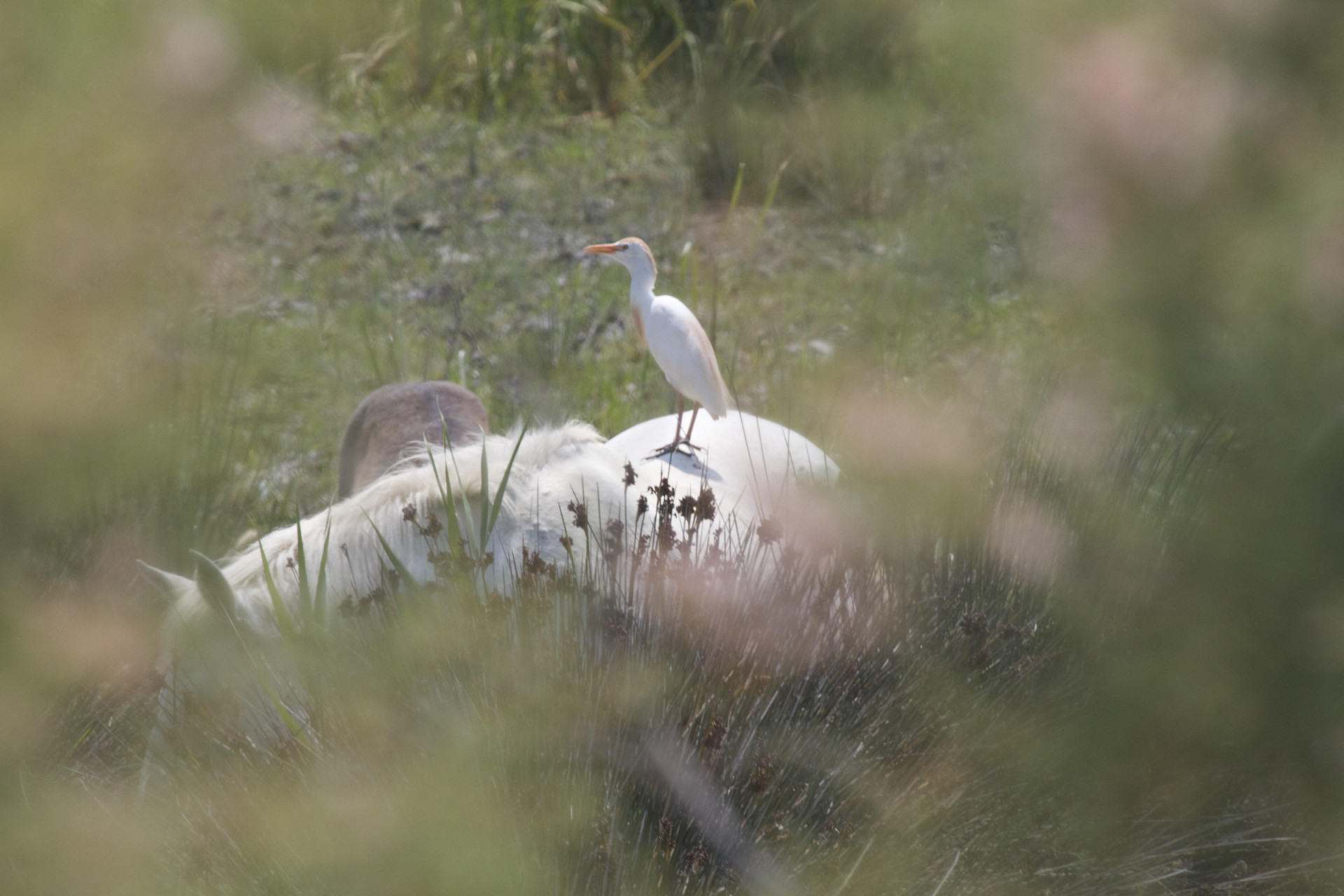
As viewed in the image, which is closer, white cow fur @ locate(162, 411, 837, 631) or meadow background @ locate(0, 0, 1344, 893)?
meadow background @ locate(0, 0, 1344, 893)

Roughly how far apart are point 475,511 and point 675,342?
26.8 inches

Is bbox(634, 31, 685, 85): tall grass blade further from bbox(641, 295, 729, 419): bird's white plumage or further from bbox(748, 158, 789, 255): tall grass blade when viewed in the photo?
bbox(641, 295, 729, 419): bird's white plumage

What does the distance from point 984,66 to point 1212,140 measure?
12.8 inches

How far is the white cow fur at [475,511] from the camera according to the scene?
114cm

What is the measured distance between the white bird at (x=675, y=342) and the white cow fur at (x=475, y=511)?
1.02 feet

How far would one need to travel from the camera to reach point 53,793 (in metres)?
0.86

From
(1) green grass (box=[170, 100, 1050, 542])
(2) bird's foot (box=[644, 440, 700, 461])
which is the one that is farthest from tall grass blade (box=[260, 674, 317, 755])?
(2) bird's foot (box=[644, 440, 700, 461])

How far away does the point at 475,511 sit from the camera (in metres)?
1.26

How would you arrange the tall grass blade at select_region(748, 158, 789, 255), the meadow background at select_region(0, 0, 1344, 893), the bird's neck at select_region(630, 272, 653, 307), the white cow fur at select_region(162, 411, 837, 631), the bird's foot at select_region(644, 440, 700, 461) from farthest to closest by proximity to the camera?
the tall grass blade at select_region(748, 158, 789, 255) → the bird's neck at select_region(630, 272, 653, 307) → the bird's foot at select_region(644, 440, 700, 461) → the white cow fur at select_region(162, 411, 837, 631) → the meadow background at select_region(0, 0, 1344, 893)

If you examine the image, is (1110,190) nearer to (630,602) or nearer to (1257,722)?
(1257,722)

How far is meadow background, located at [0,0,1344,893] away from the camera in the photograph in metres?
0.79

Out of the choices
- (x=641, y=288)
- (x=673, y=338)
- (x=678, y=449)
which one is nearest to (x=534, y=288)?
(x=641, y=288)

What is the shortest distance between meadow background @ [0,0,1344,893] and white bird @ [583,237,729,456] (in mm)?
446

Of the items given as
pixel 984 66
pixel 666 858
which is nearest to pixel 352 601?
pixel 666 858
